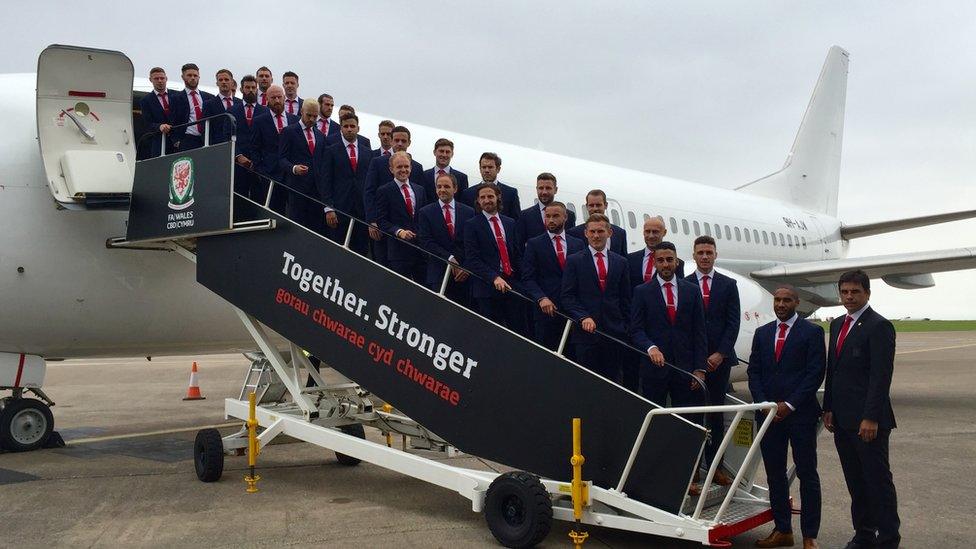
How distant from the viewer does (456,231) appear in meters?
6.19

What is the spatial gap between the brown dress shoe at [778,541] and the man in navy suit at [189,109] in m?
5.71

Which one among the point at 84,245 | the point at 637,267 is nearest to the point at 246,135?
the point at 84,245

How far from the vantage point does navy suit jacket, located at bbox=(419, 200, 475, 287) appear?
19.9ft

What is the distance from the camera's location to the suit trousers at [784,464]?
16.8 feet

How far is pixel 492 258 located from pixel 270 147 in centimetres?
265

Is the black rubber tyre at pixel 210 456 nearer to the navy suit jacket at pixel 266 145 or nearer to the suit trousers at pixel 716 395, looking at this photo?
the navy suit jacket at pixel 266 145

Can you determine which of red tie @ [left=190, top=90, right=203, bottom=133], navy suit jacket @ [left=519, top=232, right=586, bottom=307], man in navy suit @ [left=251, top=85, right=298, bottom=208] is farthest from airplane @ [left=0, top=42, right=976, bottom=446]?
navy suit jacket @ [left=519, top=232, right=586, bottom=307]

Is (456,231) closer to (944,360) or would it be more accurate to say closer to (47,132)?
(47,132)

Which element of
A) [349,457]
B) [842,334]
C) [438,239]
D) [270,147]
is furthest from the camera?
[349,457]

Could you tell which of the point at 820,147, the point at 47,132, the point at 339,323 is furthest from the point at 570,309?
the point at 820,147

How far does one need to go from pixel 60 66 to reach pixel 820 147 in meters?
19.5

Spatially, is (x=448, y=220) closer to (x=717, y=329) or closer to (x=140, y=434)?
(x=717, y=329)

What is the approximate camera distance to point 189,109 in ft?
25.4

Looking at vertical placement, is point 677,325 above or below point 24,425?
above
